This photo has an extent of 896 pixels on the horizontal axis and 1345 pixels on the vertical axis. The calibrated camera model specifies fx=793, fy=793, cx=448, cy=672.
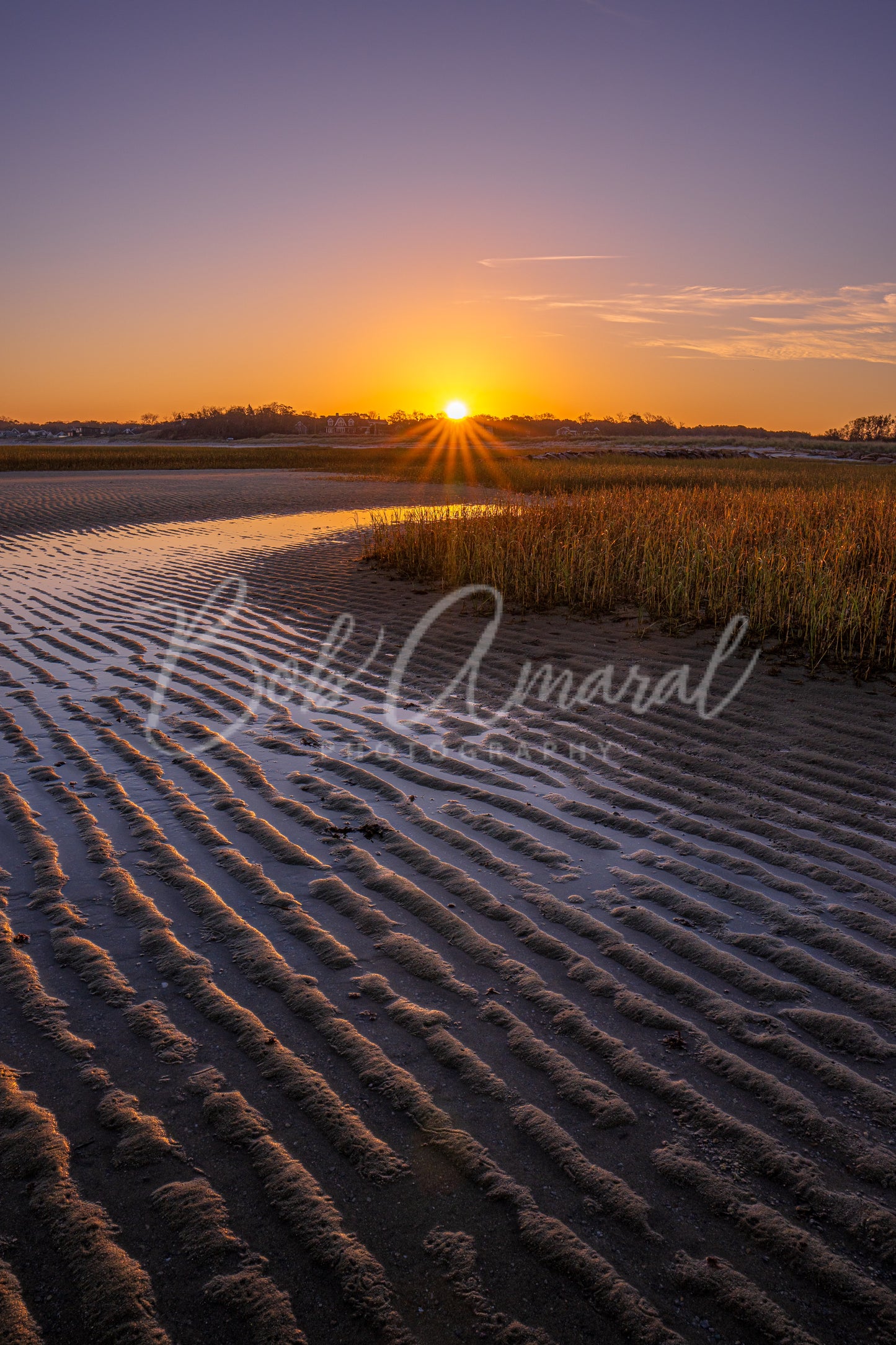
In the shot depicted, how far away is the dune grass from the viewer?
6.80 metres

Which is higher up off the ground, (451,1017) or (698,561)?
(698,561)

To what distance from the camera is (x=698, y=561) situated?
848cm

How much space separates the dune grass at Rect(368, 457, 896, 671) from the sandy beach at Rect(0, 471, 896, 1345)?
1.53 m

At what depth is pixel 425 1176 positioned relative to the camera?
6.25ft

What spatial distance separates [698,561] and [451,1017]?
6.96 meters

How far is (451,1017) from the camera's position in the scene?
8.07 ft

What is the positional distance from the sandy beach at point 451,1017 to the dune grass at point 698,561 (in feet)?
5.02

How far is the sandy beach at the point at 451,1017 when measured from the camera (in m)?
1.69

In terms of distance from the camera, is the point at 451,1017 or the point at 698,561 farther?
the point at 698,561

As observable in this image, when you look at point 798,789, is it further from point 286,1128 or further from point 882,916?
point 286,1128

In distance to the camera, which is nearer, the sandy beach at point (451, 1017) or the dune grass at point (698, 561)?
the sandy beach at point (451, 1017)

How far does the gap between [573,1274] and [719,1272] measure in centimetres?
31

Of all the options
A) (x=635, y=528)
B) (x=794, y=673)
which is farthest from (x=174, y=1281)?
(x=635, y=528)

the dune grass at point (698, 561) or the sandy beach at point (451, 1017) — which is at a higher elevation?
the dune grass at point (698, 561)
